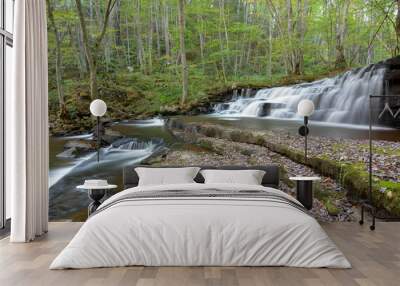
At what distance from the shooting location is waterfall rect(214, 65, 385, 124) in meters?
6.79

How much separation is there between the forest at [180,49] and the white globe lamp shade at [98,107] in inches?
15.6

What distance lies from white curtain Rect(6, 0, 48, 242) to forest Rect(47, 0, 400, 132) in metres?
1.32

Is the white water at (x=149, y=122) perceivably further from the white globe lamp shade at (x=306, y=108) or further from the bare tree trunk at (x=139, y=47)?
Answer: the white globe lamp shade at (x=306, y=108)

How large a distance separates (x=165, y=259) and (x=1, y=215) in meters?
2.70

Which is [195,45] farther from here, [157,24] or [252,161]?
[252,161]

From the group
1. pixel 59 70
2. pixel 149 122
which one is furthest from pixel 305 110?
pixel 59 70

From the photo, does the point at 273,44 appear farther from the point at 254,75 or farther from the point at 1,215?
the point at 1,215

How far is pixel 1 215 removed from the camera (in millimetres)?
5809

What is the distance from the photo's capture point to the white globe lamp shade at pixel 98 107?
667 centimetres

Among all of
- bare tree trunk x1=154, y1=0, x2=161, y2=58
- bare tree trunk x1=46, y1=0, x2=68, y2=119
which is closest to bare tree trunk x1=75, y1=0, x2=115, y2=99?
bare tree trunk x1=46, y1=0, x2=68, y2=119

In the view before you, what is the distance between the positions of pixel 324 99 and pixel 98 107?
10.3 feet

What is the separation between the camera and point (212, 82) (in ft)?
23.5

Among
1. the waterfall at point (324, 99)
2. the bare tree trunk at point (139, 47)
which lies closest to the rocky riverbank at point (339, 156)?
the waterfall at point (324, 99)

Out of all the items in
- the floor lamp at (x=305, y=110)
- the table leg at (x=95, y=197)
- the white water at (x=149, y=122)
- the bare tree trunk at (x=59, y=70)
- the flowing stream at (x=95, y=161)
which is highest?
the bare tree trunk at (x=59, y=70)
